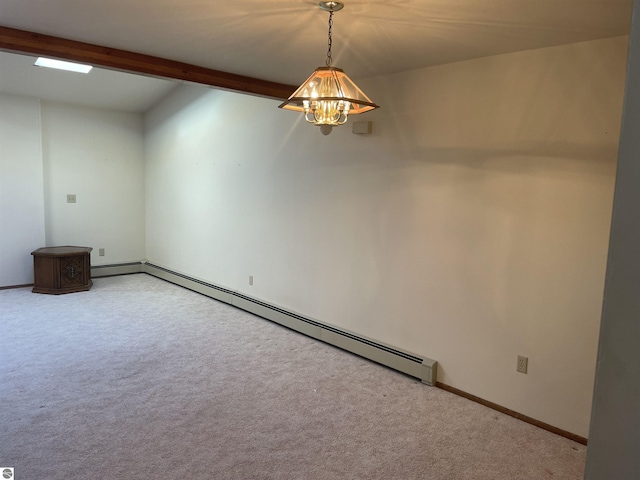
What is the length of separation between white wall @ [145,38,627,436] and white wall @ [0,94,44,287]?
3.29 meters

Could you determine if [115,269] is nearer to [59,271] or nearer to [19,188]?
[59,271]

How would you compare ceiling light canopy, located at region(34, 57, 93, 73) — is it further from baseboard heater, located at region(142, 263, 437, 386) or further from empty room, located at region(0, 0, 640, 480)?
baseboard heater, located at region(142, 263, 437, 386)

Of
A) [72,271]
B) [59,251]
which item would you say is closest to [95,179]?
[59,251]

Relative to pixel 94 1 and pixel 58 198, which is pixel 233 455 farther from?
pixel 58 198

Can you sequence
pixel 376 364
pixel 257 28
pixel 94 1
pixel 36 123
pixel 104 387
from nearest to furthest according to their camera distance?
pixel 94 1
pixel 257 28
pixel 104 387
pixel 376 364
pixel 36 123

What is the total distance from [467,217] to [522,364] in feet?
3.38

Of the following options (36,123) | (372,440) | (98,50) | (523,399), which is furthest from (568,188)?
(36,123)

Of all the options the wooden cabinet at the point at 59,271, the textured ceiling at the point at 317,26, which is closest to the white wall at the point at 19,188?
the wooden cabinet at the point at 59,271

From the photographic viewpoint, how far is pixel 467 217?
10.4 ft

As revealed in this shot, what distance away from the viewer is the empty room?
2408mm

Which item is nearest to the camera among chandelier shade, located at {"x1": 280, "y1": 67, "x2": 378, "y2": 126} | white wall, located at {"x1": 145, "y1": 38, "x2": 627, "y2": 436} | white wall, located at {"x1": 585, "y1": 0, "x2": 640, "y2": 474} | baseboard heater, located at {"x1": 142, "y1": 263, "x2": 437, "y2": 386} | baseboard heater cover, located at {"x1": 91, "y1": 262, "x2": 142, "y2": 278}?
white wall, located at {"x1": 585, "y1": 0, "x2": 640, "y2": 474}

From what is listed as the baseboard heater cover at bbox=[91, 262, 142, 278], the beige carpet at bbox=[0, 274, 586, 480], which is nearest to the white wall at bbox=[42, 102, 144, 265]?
the baseboard heater cover at bbox=[91, 262, 142, 278]

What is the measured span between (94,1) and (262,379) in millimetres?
2629

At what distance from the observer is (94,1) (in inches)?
86.3
